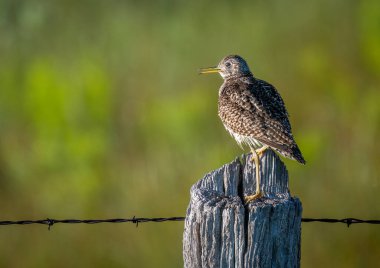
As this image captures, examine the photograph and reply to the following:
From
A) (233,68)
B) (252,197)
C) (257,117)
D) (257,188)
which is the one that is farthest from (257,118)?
(252,197)

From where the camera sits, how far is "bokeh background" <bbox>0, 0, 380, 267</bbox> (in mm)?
9086

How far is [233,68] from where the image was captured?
887cm

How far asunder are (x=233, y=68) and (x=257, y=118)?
5.68 feet

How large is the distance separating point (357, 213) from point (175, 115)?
7.17ft

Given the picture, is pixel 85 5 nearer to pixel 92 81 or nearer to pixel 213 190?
pixel 92 81

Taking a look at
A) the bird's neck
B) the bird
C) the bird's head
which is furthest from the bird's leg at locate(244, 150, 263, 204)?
the bird's head

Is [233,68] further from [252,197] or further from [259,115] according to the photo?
[252,197]

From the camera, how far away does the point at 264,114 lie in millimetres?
7219

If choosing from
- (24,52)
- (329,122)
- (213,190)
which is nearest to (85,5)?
(24,52)

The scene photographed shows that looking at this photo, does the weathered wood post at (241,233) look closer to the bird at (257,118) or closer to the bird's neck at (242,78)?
the bird at (257,118)

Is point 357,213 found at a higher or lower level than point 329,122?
lower

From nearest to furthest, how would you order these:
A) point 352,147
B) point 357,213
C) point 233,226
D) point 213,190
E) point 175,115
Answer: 1. point 233,226
2. point 213,190
3. point 357,213
4. point 352,147
5. point 175,115

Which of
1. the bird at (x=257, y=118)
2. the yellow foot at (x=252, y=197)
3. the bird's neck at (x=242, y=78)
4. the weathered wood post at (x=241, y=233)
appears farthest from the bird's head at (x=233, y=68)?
the weathered wood post at (x=241, y=233)

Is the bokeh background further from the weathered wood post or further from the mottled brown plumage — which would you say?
the weathered wood post
